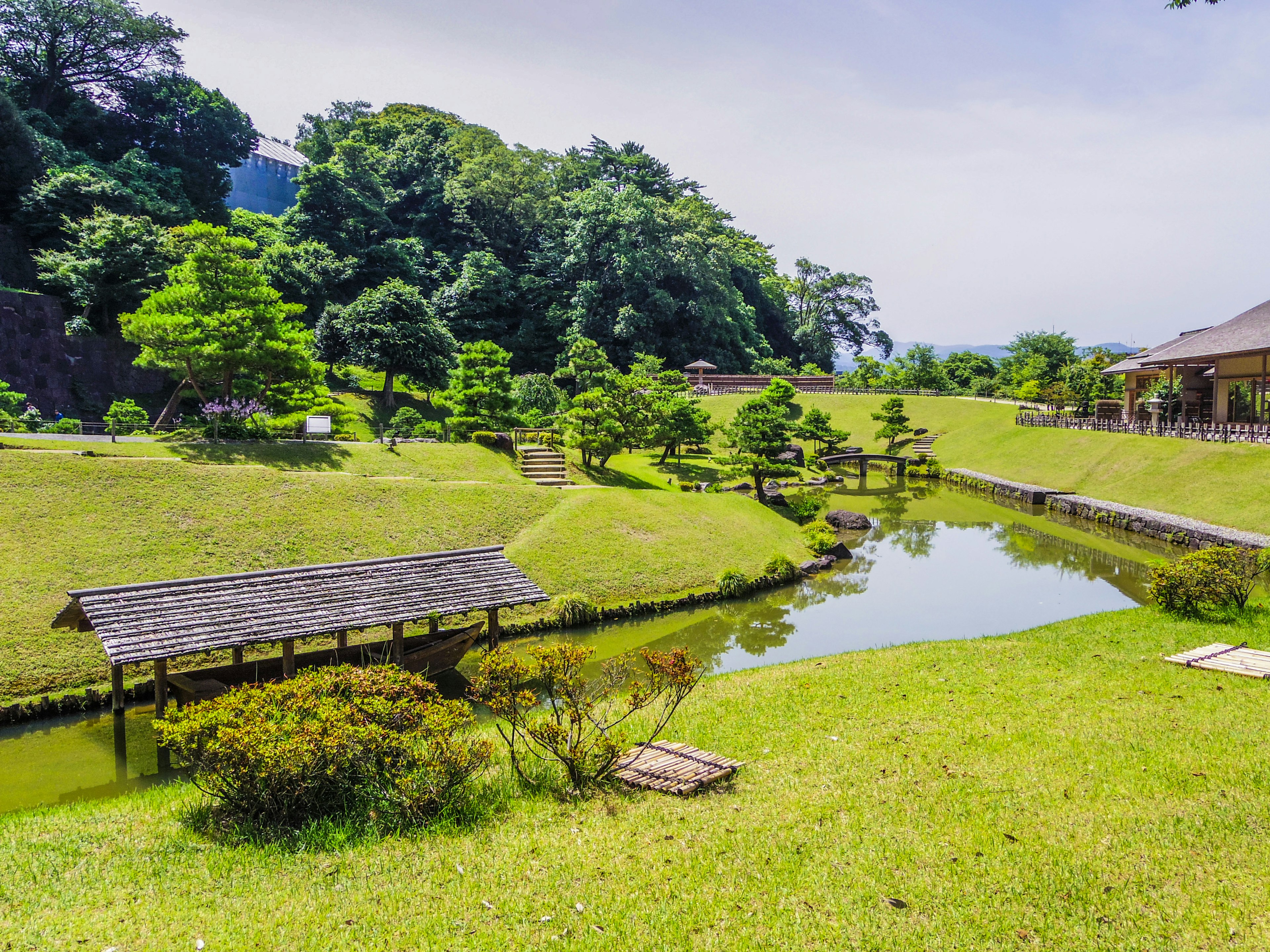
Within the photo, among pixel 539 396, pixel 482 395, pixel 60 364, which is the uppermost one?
pixel 60 364

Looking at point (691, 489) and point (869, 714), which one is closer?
point (869, 714)

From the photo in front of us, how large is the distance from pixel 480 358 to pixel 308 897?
27.2 meters

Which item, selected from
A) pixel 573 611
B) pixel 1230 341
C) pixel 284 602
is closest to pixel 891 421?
pixel 1230 341

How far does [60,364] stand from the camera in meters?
32.8

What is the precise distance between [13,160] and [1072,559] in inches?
2007

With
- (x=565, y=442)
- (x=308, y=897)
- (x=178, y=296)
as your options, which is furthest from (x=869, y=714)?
(x=178, y=296)

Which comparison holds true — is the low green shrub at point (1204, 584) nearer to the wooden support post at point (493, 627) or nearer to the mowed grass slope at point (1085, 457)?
the mowed grass slope at point (1085, 457)

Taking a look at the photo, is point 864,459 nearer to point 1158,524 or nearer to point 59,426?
point 1158,524

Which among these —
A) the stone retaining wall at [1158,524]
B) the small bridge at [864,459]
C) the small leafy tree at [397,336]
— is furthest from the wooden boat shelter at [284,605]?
the small bridge at [864,459]

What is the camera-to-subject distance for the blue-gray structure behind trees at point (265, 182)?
214 ft

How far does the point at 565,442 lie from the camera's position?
105 ft

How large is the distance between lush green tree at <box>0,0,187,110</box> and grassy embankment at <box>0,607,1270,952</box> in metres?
54.4

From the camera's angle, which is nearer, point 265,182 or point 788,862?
point 788,862

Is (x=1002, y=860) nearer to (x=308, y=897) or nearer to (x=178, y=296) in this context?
(x=308, y=897)
